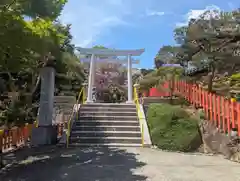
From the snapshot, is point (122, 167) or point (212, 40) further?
point (212, 40)

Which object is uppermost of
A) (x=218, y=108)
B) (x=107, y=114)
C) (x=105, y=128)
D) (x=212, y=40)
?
(x=212, y=40)

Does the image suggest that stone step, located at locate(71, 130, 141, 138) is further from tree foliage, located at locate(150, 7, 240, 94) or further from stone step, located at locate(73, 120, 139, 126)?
tree foliage, located at locate(150, 7, 240, 94)

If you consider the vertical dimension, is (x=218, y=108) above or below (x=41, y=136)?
above

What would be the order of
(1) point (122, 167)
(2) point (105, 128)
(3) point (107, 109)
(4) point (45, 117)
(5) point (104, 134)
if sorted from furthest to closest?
(3) point (107, 109)
(2) point (105, 128)
(5) point (104, 134)
(4) point (45, 117)
(1) point (122, 167)

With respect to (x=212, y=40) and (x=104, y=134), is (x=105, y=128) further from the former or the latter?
(x=212, y=40)

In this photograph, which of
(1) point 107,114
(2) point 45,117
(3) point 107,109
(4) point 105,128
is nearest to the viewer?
(2) point 45,117

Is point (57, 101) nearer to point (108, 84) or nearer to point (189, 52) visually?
point (189, 52)

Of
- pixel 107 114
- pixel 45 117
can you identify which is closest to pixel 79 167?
pixel 45 117

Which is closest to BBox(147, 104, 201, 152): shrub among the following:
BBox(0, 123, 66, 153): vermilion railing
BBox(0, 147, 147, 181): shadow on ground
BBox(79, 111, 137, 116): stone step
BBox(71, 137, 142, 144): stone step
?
BBox(71, 137, 142, 144): stone step

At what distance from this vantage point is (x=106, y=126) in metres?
10.6

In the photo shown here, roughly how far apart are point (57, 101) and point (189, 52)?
8340mm

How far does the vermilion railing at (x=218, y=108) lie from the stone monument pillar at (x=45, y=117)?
6227mm

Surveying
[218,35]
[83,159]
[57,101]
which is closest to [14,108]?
[57,101]

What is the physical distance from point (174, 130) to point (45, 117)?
16.8 feet
